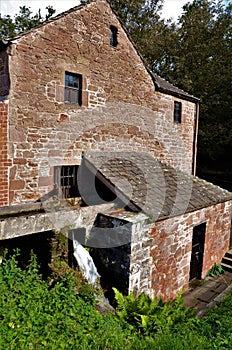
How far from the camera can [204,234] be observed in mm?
9555

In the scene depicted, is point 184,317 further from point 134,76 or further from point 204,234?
point 134,76

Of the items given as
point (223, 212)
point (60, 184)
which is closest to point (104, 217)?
point (60, 184)

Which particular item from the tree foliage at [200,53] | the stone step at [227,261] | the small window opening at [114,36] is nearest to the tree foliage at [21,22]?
the tree foliage at [200,53]

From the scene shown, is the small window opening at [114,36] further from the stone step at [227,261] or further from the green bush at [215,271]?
the stone step at [227,261]

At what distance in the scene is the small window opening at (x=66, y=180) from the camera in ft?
30.2

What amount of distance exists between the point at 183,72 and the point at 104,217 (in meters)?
20.5

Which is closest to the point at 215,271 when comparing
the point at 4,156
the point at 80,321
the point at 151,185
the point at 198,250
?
the point at 198,250

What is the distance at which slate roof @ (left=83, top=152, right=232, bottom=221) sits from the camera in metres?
7.52

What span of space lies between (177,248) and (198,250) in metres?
1.95

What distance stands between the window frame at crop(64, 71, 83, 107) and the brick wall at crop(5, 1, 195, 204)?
7.1 inches

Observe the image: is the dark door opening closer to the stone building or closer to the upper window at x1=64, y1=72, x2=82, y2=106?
the stone building

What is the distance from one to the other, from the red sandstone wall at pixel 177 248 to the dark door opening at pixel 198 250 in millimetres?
155

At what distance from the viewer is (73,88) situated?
30.8 feet

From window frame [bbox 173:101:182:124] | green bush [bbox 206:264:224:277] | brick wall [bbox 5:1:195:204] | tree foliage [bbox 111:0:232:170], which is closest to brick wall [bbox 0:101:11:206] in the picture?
brick wall [bbox 5:1:195:204]
